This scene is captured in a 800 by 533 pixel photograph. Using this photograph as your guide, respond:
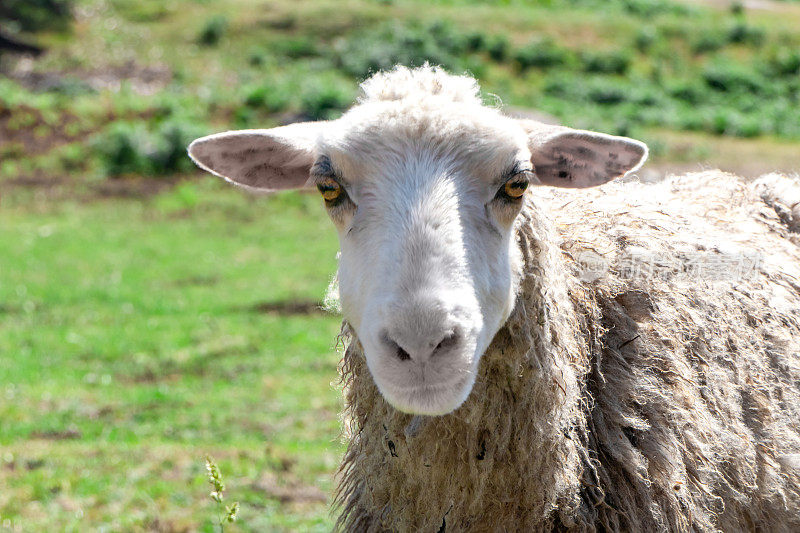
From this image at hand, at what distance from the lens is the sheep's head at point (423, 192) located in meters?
2.49

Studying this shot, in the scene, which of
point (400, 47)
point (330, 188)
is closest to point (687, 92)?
point (400, 47)

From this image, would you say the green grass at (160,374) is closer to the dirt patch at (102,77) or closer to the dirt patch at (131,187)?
the dirt patch at (131,187)

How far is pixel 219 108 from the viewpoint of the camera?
25.1 metres

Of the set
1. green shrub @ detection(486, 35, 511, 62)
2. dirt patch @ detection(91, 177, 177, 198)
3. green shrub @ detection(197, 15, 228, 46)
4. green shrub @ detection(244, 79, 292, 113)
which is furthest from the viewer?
green shrub @ detection(197, 15, 228, 46)

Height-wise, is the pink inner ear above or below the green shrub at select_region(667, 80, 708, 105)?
above

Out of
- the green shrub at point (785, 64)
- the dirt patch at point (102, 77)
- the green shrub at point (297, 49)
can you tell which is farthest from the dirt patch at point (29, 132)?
the green shrub at point (785, 64)

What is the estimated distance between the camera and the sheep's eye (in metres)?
2.91

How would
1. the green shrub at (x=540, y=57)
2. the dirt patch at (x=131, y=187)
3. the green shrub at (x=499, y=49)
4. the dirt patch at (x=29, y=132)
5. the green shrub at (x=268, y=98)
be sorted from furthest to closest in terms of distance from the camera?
the green shrub at (x=499, y=49) < the green shrub at (x=540, y=57) < the green shrub at (x=268, y=98) < the dirt patch at (x=29, y=132) < the dirt patch at (x=131, y=187)

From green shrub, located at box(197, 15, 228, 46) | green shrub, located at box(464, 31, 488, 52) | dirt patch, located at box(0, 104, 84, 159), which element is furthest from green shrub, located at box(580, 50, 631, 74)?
dirt patch, located at box(0, 104, 84, 159)

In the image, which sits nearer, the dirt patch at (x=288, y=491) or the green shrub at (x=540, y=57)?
the dirt patch at (x=288, y=491)

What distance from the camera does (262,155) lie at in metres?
3.29

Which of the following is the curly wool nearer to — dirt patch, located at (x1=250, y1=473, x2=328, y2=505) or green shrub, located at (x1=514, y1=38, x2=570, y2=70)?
dirt patch, located at (x1=250, y1=473, x2=328, y2=505)

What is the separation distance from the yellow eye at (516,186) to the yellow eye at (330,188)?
1.82 ft

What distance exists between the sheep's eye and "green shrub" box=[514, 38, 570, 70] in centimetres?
2979
